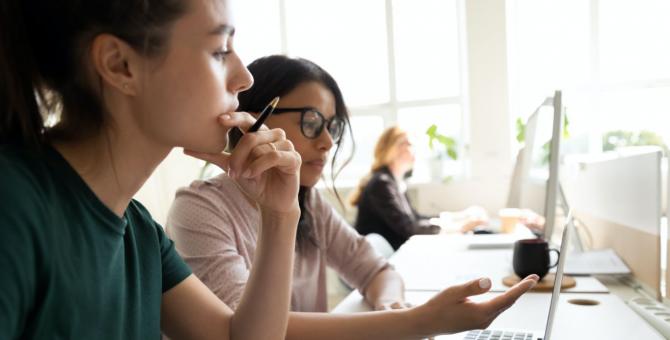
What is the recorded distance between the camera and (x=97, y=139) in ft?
2.34

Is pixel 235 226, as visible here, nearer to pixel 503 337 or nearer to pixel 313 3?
pixel 503 337

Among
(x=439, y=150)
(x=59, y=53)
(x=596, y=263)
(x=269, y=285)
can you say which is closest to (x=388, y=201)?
(x=439, y=150)

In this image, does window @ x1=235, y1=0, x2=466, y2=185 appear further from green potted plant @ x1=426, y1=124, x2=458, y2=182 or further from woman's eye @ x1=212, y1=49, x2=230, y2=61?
woman's eye @ x1=212, y1=49, x2=230, y2=61

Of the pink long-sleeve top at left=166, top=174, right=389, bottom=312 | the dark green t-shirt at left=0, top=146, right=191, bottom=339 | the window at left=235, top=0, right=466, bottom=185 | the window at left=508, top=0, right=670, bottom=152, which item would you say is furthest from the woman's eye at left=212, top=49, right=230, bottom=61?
the window at left=235, top=0, right=466, bottom=185

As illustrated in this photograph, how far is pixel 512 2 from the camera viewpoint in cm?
440

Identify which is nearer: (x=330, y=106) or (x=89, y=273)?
(x=89, y=273)

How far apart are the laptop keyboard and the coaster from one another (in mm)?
411

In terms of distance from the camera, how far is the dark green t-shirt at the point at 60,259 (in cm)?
58

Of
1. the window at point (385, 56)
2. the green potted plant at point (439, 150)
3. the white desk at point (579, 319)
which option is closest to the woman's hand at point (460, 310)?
the white desk at point (579, 319)

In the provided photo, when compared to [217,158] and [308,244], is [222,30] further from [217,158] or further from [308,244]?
[308,244]

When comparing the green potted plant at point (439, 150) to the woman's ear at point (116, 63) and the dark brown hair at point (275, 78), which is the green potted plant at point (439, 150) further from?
the woman's ear at point (116, 63)

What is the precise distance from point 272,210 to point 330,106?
1.66ft

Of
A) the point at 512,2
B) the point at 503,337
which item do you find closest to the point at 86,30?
the point at 503,337

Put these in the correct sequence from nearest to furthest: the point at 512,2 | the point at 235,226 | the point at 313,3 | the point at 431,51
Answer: the point at 235,226 < the point at 512,2 < the point at 431,51 < the point at 313,3
